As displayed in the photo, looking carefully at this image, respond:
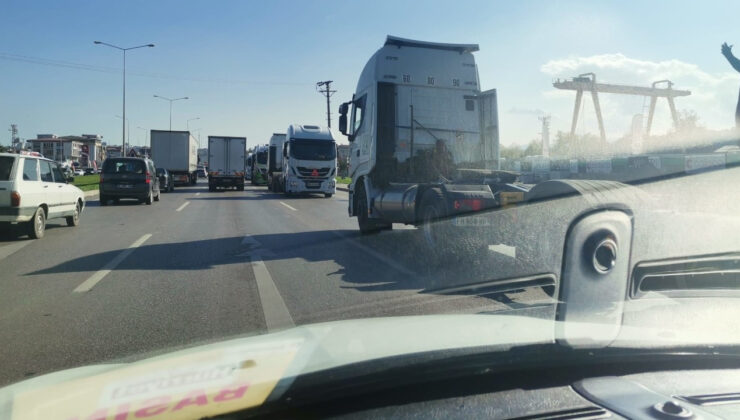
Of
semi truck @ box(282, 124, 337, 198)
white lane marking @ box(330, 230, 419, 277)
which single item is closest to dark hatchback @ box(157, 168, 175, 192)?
semi truck @ box(282, 124, 337, 198)

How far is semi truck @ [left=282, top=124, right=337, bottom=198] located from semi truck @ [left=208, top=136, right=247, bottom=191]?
9314 millimetres

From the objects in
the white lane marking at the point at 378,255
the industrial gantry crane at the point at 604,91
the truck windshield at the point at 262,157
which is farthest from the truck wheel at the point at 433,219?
the industrial gantry crane at the point at 604,91

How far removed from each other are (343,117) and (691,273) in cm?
846

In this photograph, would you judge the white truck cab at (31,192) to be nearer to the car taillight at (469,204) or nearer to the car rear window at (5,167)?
the car rear window at (5,167)

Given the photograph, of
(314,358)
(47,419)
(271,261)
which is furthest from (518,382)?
(271,261)

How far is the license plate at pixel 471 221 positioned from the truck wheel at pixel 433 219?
0.24 m

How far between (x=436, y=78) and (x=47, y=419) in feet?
33.3

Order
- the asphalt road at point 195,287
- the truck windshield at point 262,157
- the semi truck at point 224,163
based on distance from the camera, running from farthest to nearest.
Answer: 1. the truck windshield at point 262,157
2. the semi truck at point 224,163
3. the asphalt road at point 195,287

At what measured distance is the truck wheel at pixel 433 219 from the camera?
8609 mm

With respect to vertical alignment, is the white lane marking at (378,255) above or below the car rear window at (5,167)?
below

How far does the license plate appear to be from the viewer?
317 inches

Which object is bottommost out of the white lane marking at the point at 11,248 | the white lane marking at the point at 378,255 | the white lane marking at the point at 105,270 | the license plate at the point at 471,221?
the white lane marking at the point at 11,248

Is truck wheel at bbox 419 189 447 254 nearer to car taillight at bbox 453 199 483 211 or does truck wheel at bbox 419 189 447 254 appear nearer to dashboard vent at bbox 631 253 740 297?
car taillight at bbox 453 199 483 211

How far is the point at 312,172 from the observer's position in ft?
89.5
